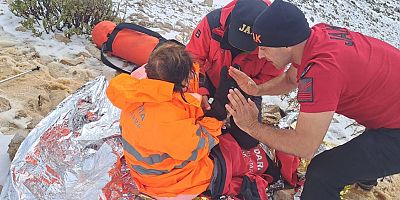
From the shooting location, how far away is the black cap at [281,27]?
2.30 meters

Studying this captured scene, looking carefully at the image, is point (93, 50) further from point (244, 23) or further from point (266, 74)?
point (244, 23)

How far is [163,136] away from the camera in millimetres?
2467

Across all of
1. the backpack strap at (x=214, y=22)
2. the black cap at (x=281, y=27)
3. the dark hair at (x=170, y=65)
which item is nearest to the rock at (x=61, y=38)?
the backpack strap at (x=214, y=22)

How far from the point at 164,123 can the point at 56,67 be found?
2192mm

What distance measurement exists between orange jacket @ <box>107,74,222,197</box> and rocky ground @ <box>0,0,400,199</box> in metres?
0.72

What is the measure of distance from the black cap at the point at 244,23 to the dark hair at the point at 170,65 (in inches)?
18.9


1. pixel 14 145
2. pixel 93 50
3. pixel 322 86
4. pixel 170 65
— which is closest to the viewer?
pixel 322 86

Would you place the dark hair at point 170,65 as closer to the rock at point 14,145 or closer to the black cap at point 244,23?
the black cap at point 244,23

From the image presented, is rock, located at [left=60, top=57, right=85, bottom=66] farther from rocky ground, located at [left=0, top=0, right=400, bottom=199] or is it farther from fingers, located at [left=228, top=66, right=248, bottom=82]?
fingers, located at [left=228, top=66, right=248, bottom=82]

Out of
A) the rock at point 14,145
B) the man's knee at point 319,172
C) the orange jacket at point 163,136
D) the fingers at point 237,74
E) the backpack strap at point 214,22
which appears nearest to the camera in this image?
the orange jacket at point 163,136

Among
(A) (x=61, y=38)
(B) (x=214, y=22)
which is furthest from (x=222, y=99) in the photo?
(A) (x=61, y=38)

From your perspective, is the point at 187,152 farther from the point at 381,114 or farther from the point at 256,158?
the point at 381,114

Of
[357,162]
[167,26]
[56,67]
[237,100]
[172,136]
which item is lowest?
[167,26]

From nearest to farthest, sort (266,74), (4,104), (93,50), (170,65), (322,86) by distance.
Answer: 1. (322,86)
2. (170,65)
3. (266,74)
4. (4,104)
5. (93,50)
